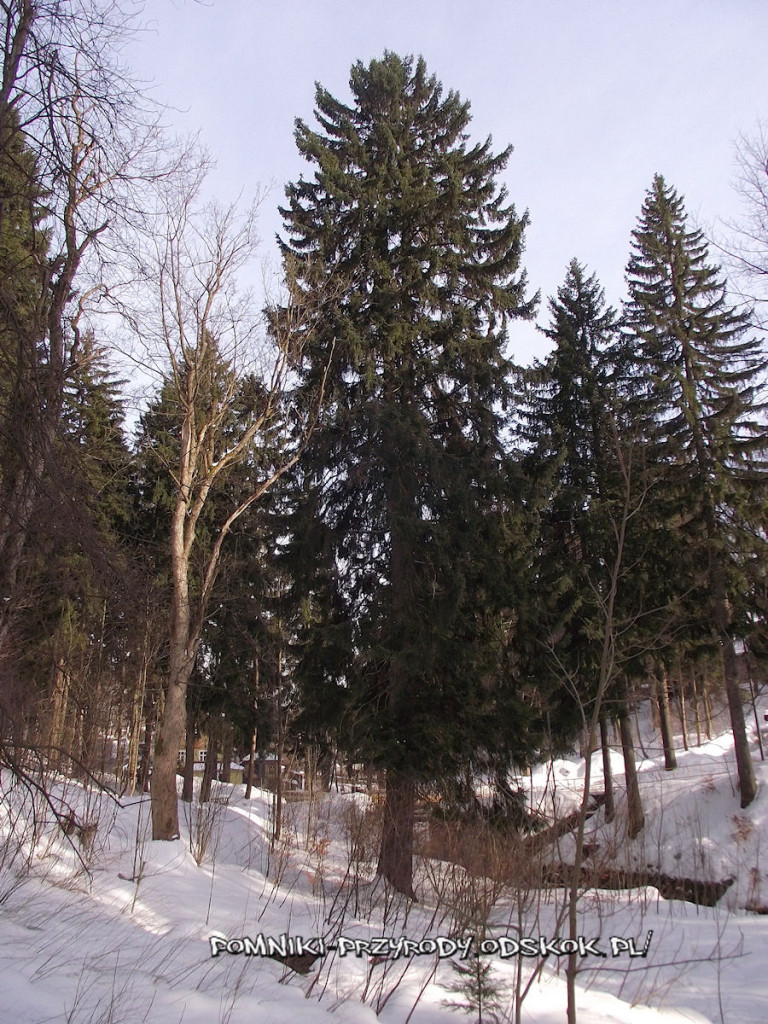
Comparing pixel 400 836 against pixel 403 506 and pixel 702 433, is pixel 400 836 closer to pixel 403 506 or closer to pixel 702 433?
pixel 403 506

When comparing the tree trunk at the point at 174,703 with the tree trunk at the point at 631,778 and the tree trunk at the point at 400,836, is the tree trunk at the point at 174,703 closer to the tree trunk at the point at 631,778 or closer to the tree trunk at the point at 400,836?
the tree trunk at the point at 400,836

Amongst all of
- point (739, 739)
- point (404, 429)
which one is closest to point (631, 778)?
point (739, 739)

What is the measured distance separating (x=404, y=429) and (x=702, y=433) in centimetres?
1046

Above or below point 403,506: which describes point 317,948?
below

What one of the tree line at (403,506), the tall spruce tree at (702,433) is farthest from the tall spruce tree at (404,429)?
the tall spruce tree at (702,433)

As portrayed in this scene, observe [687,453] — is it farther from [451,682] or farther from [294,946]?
[294,946]

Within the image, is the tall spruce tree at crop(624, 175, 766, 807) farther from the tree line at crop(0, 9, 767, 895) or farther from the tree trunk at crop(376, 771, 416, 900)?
the tree trunk at crop(376, 771, 416, 900)

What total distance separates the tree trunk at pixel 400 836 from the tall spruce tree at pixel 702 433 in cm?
932

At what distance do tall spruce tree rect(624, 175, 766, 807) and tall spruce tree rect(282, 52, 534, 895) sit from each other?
5.67m

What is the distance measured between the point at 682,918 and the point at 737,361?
14800 mm

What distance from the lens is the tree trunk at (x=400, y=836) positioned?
8.08 meters

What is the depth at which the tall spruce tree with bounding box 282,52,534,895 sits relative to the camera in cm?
1069

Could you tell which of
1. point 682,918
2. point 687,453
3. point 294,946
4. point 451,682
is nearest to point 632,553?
point 687,453

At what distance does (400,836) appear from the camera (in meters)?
8.73
